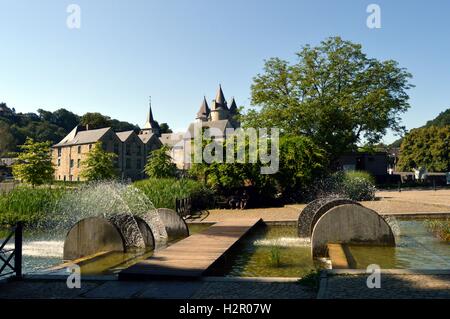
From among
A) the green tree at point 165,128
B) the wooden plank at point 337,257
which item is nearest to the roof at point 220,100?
the green tree at point 165,128

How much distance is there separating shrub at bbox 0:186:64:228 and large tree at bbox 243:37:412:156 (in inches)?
943

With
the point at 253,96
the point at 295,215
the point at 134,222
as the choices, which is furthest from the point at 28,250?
the point at 253,96

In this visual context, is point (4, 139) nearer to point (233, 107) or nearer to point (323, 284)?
point (233, 107)

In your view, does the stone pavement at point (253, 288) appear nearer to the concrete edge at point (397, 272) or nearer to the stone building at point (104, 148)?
the concrete edge at point (397, 272)

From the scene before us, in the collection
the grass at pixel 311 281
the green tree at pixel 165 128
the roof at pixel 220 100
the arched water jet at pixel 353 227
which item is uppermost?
the roof at pixel 220 100

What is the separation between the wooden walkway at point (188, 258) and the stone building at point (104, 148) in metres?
59.0

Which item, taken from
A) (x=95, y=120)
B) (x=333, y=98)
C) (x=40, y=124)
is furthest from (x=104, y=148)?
(x=40, y=124)

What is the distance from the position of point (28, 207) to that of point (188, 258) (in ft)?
41.3

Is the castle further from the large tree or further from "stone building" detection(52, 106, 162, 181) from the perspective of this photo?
the large tree

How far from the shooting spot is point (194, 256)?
29.7ft

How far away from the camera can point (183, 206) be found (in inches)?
800

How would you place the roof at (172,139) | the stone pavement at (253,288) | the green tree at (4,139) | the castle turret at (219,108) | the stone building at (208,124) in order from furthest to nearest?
the castle turret at (219,108) → the roof at (172,139) → the green tree at (4,139) → the stone building at (208,124) → the stone pavement at (253,288)

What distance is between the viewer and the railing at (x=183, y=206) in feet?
63.3

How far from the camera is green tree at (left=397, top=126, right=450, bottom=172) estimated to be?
7019 centimetres
